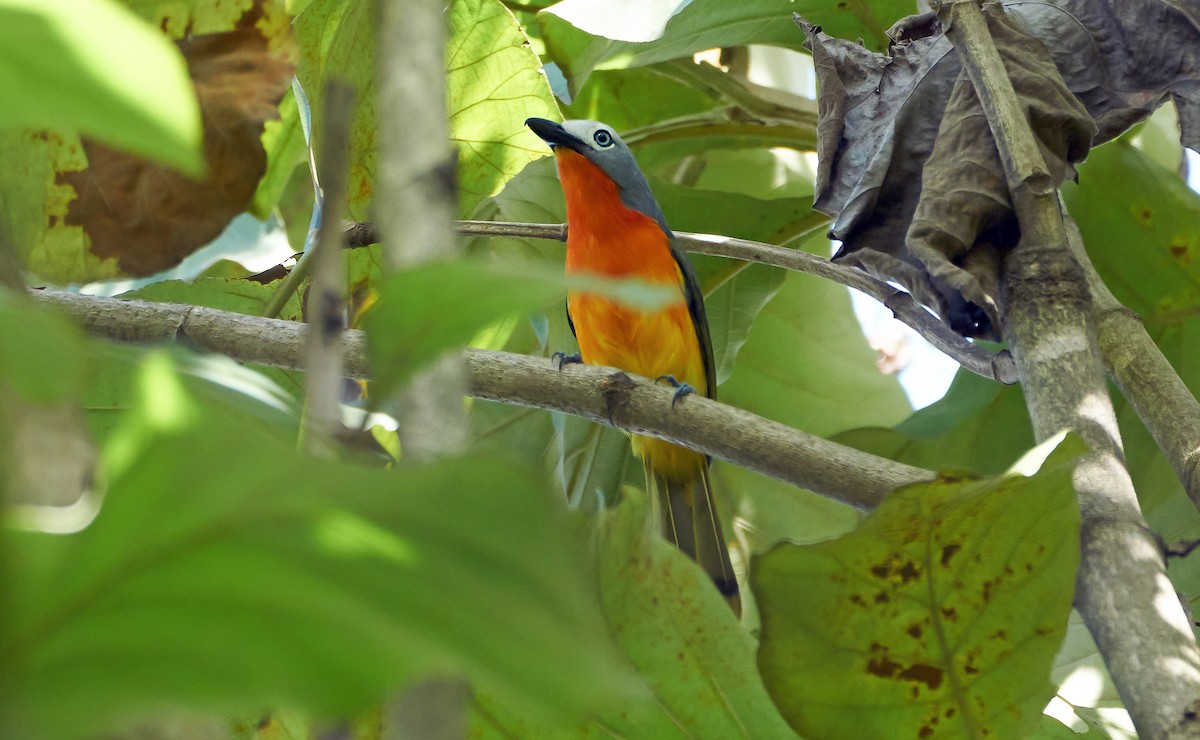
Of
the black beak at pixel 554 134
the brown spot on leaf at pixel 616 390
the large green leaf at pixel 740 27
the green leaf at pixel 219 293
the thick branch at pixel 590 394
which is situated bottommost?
the black beak at pixel 554 134

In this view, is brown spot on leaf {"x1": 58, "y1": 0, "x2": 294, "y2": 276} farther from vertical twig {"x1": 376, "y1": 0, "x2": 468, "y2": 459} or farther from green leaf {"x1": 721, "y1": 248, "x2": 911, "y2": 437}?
green leaf {"x1": 721, "y1": 248, "x2": 911, "y2": 437}

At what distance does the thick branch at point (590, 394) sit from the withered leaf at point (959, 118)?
365 mm

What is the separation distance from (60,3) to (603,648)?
242 millimetres

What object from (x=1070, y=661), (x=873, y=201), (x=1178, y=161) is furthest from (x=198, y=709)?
(x=1178, y=161)

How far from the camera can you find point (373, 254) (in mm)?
2121

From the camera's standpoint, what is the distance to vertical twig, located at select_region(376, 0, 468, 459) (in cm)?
44

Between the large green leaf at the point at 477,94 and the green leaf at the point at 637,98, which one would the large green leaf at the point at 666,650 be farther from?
the green leaf at the point at 637,98

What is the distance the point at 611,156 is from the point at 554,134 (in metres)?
0.73

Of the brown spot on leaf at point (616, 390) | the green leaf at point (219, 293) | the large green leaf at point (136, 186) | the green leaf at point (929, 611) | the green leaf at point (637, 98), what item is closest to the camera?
the green leaf at point (929, 611)

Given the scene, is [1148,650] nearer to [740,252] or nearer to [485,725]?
[485,725]

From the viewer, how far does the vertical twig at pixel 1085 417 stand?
37.0 inches

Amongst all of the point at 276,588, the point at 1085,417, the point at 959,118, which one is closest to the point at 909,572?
the point at 1085,417

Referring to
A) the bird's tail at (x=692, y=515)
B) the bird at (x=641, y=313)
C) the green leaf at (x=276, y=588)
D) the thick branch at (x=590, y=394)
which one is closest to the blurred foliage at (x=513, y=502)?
the green leaf at (x=276, y=588)

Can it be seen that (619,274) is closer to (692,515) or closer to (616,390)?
(692,515)
